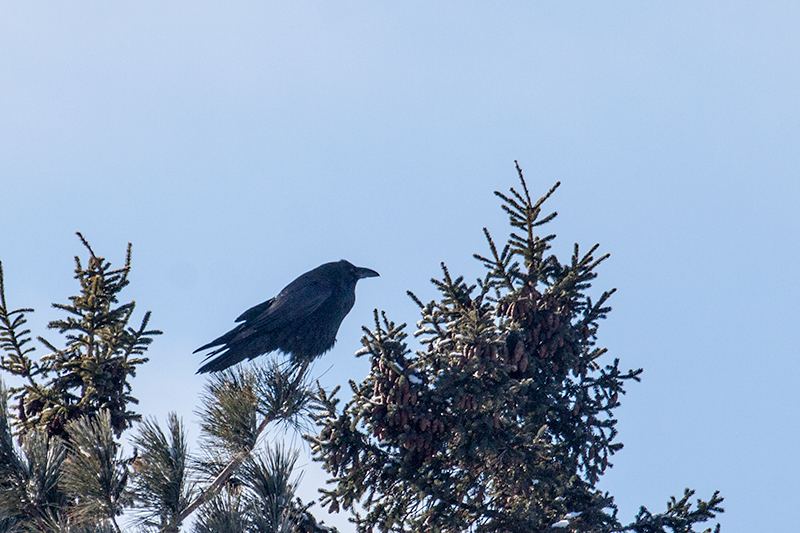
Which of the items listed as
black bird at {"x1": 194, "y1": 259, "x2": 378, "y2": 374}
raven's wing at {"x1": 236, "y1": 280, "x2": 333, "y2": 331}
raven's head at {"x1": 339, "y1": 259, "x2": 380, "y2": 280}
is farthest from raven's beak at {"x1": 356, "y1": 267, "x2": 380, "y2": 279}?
raven's wing at {"x1": 236, "y1": 280, "x2": 333, "y2": 331}

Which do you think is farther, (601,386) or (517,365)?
(601,386)

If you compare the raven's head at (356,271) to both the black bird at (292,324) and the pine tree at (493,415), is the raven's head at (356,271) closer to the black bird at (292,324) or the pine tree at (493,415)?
the black bird at (292,324)

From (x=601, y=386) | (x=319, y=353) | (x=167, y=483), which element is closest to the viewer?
(x=167, y=483)

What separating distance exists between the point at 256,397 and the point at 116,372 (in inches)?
51.7

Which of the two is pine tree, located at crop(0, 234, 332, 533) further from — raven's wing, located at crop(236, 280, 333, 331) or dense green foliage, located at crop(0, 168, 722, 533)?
raven's wing, located at crop(236, 280, 333, 331)

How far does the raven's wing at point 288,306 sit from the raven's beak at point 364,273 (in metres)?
0.77

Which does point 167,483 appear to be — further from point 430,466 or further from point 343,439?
point 430,466

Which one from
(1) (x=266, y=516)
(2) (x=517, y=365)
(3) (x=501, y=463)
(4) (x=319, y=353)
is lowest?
(1) (x=266, y=516)

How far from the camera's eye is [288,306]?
30.5ft

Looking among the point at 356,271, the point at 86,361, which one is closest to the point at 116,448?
the point at 86,361

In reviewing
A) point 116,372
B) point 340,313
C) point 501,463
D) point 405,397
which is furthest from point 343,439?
point 340,313

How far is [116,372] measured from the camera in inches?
266

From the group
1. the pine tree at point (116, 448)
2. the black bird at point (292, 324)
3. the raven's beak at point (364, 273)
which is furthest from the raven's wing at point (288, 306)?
the pine tree at point (116, 448)

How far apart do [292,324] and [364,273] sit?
1.63 metres
